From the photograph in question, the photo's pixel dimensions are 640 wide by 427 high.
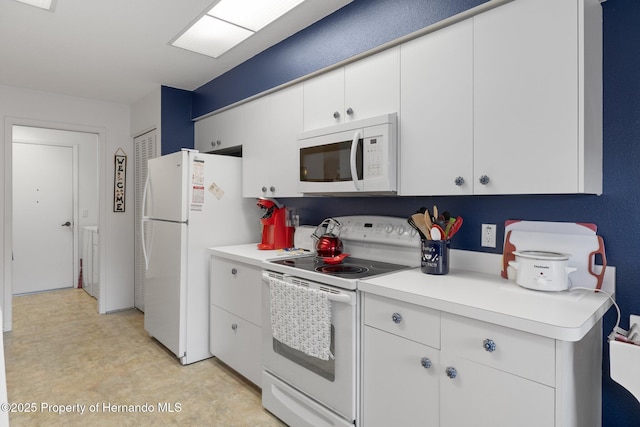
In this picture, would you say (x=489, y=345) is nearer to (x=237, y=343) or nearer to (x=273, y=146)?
(x=237, y=343)

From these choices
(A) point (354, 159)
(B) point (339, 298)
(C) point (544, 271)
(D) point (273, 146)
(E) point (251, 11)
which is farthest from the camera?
(D) point (273, 146)

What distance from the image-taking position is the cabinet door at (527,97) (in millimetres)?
1378

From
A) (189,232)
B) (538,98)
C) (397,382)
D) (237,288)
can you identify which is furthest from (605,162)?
(189,232)

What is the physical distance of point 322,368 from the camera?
1891mm

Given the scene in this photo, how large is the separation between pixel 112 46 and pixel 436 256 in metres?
2.70

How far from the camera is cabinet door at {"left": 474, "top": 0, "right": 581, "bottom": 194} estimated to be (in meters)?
1.38

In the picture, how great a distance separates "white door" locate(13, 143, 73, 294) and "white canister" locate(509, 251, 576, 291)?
18.7 ft

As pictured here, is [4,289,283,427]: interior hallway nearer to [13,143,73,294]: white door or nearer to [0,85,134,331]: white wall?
[0,85,134,331]: white wall

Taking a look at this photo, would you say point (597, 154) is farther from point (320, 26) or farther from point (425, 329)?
point (320, 26)

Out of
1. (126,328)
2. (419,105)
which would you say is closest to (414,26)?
(419,105)

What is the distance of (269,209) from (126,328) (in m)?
2.05

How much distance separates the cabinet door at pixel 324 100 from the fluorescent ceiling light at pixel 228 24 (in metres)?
0.45

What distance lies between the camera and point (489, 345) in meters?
1.28

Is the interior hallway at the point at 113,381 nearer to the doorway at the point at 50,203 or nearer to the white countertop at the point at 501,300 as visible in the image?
the white countertop at the point at 501,300
